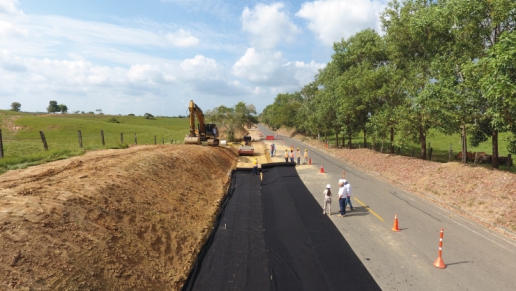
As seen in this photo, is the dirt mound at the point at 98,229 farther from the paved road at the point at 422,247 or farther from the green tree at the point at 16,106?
the green tree at the point at 16,106

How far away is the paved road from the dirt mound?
20.5ft

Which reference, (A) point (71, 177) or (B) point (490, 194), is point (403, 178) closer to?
(B) point (490, 194)

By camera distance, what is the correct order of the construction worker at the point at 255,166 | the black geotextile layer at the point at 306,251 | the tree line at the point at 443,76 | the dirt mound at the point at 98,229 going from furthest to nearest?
the construction worker at the point at 255,166
the tree line at the point at 443,76
the black geotextile layer at the point at 306,251
the dirt mound at the point at 98,229

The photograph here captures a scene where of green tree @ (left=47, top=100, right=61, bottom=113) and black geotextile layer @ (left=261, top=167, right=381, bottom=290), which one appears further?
green tree @ (left=47, top=100, right=61, bottom=113)

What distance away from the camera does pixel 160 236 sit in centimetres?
918

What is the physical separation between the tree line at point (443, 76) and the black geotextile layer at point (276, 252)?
9532mm

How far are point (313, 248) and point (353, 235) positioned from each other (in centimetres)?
224

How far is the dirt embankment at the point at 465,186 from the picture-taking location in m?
12.1

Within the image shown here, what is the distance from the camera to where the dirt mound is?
18.5 ft

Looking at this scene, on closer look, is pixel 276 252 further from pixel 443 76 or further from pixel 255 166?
pixel 443 76

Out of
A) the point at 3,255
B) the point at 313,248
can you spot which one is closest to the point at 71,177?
the point at 3,255

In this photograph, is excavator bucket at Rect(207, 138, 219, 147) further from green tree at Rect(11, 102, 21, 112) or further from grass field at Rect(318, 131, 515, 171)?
green tree at Rect(11, 102, 21, 112)

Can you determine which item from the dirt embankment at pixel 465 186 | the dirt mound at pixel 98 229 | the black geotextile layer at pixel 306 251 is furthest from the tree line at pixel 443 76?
the dirt mound at pixel 98 229

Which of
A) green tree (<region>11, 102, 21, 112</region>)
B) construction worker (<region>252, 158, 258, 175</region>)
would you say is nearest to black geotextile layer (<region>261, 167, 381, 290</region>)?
construction worker (<region>252, 158, 258, 175</region>)
